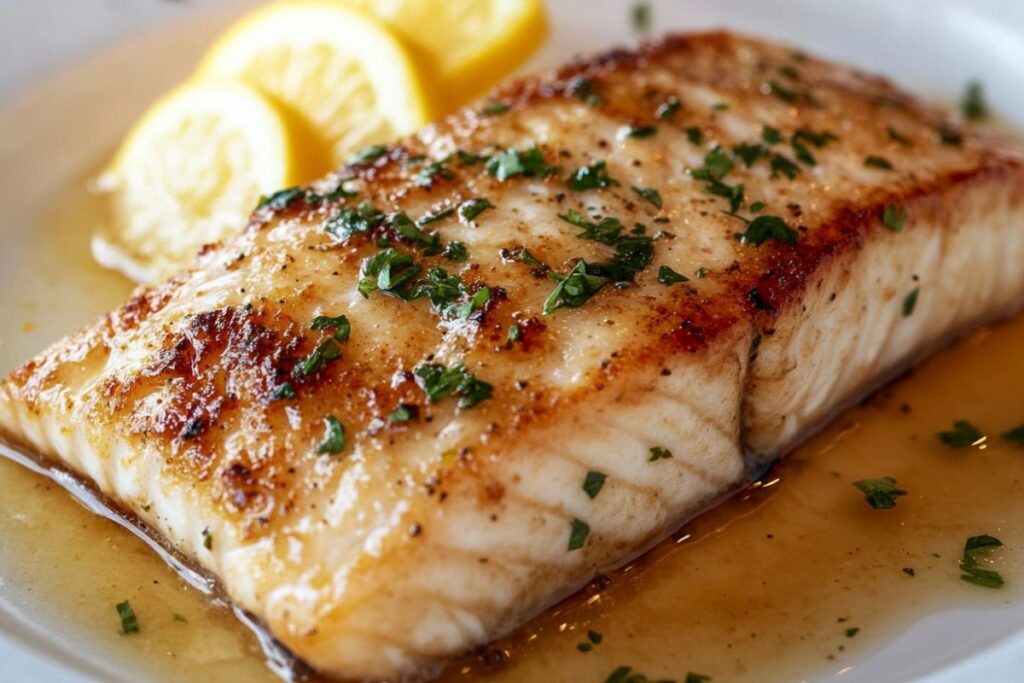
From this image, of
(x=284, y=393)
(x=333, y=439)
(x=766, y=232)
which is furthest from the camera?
(x=766, y=232)

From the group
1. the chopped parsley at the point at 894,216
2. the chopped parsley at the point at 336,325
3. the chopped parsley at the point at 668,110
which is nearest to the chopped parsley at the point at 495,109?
the chopped parsley at the point at 668,110

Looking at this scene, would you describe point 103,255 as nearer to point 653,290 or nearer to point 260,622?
point 260,622

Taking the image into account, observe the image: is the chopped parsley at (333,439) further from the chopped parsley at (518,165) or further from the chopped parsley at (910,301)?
the chopped parsley at (910,301)

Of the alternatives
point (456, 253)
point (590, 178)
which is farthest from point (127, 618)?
point (590, 178)

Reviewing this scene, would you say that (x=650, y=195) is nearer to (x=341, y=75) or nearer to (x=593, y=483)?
(x=593, y=483)

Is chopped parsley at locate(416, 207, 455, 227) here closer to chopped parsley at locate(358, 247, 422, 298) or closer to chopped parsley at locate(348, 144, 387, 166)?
chopped parsley at locate(358, 247, 422, 298)

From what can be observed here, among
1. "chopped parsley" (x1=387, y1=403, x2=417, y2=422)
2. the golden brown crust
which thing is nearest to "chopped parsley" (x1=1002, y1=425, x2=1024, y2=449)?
the golden brown crust
